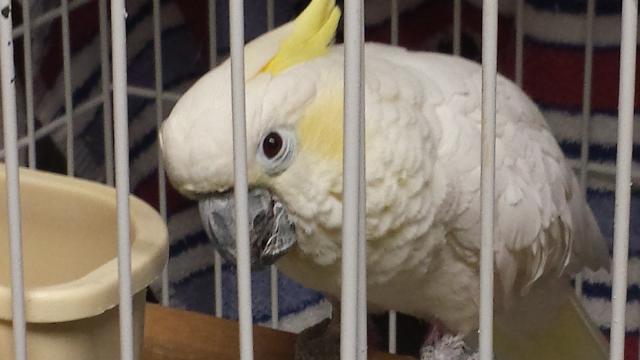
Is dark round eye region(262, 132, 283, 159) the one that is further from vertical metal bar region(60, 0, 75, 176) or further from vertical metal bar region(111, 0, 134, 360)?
vertical metal bar region(60, 0, 75, 176)

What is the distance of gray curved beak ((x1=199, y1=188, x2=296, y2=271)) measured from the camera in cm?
91

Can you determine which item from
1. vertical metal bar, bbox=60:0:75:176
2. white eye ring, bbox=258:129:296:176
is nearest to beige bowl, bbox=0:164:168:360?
white eye ring, bbox=258:129:296:176

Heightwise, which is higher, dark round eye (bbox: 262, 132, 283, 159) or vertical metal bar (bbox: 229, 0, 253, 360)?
dark round eye (bbox: 262, 132, 283, 159)

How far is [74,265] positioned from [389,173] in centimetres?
29

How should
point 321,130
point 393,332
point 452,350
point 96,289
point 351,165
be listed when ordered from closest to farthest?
point 351,165
point 96,289
point 321,130
point 452,350
point 393,332

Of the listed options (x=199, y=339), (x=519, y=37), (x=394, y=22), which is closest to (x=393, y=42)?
(x=394, y=22)

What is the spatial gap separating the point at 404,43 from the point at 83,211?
1.72 feet

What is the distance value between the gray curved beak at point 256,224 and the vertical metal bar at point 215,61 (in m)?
0.34

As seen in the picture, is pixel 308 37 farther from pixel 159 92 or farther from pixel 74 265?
pixel 159 92

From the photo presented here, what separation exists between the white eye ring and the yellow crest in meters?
0.06

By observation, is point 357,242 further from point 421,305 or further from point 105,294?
point 421,305

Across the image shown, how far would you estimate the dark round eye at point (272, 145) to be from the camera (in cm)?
91

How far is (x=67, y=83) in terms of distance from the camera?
1.24 metres

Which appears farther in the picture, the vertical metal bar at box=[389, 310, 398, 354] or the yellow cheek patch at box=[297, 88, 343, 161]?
the vertical metal bar at box=[389, 310, 398, 354]
